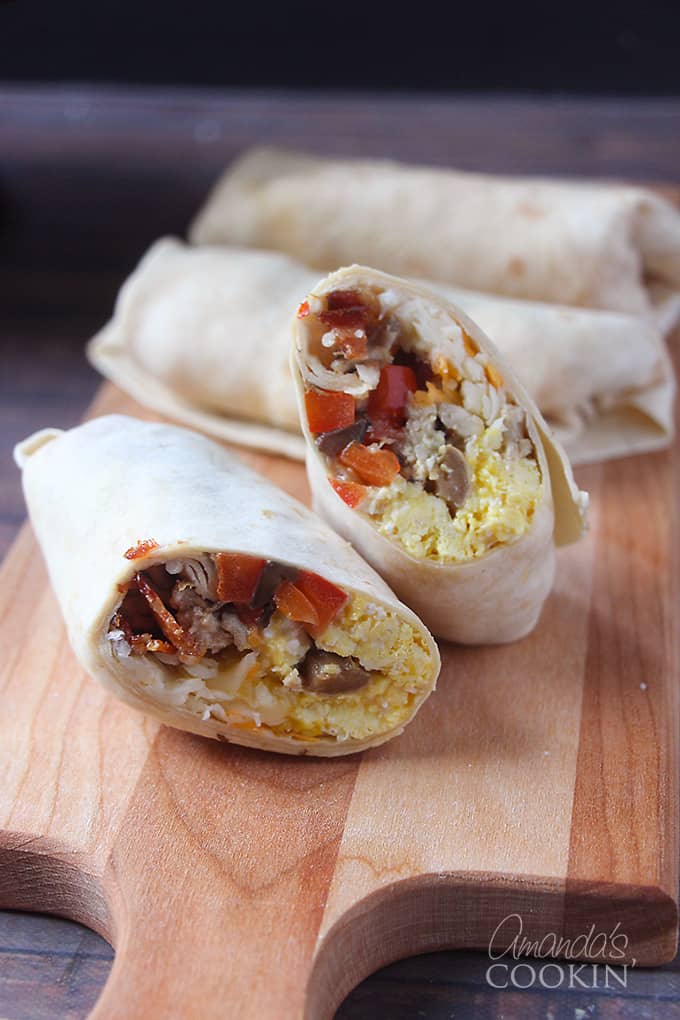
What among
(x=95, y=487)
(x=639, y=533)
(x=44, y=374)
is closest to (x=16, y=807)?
(x=95, y=487)

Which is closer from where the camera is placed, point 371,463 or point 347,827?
point 347,827

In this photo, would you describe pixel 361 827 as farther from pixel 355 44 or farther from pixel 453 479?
pixel 355 44

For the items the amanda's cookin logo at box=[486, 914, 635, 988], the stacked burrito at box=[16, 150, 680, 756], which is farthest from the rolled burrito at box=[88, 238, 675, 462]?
the amanda's cookin logo at box=[486, 914, 635, 988]

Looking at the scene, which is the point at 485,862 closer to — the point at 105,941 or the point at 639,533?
the point at 105,941

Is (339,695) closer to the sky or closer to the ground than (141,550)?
closer to the ground

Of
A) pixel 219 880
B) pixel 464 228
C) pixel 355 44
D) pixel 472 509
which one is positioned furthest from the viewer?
pixel 355 44

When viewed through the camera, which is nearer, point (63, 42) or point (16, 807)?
point (16, 807)

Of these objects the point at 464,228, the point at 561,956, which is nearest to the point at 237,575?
the point at 561,956

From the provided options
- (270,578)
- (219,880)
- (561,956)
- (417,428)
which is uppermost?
(417,428)

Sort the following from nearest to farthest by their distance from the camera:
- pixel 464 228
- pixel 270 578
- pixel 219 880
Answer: pixel 219 880 → pixel 270 578 → pixel 464 228
